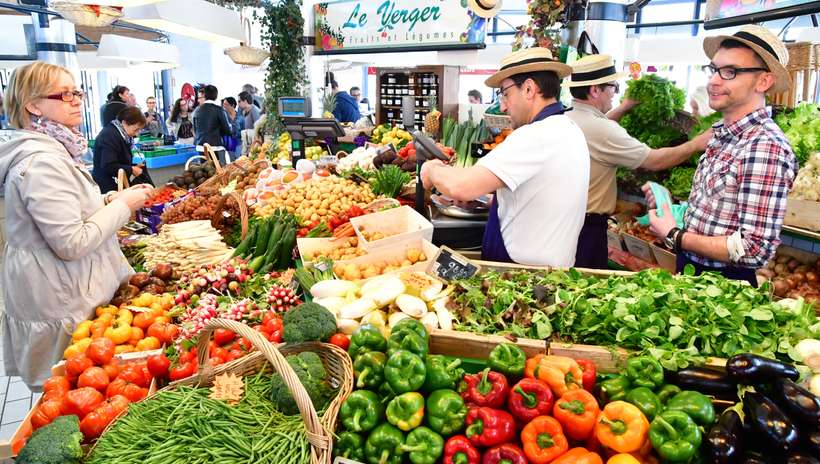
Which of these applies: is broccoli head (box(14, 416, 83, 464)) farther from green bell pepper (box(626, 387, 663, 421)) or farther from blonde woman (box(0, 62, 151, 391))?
green bell pepper (box(626, 387, 663, 421))

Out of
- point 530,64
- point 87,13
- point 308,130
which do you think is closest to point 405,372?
point 530,64

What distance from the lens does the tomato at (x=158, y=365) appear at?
80.6 inches

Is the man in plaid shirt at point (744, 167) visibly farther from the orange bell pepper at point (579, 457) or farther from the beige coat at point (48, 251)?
the beige coat at point (48, 251)

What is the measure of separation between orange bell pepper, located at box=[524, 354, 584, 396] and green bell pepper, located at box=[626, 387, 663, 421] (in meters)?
0.15

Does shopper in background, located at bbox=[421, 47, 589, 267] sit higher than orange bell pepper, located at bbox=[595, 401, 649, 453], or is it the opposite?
shopper in background, located at bbox=[421, 47, 589, 267]

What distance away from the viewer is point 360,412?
5.11 feet

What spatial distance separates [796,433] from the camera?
1407 mm

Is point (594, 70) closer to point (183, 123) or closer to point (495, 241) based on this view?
point (495, 241)

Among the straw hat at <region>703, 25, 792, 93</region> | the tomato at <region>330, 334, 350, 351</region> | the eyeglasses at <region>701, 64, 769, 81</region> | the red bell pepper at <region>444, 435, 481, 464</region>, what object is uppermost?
the straw hat at <region>703, 25, 792, 93</region>

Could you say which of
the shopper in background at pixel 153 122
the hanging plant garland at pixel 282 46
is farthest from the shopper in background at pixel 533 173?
the shopper in background at pixel 153 122

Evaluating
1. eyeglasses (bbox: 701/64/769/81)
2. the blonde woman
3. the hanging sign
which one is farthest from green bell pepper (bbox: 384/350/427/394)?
the hanging sign

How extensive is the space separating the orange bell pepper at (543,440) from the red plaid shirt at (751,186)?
5.27 feet

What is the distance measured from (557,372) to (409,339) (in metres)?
0.47

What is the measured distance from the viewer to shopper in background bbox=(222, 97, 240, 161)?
1177 cm
